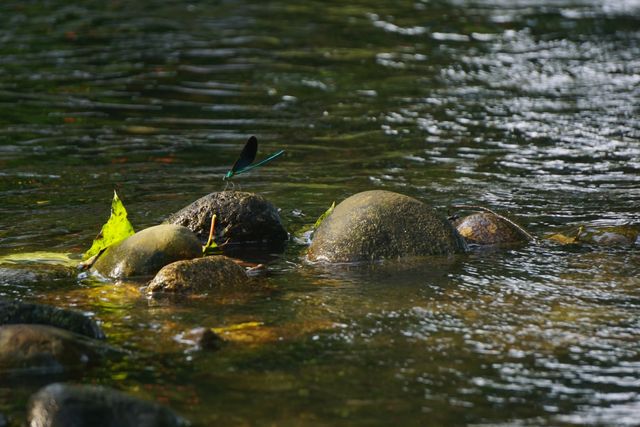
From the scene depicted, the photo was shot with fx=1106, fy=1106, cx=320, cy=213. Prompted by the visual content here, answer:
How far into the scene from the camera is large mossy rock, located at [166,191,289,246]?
281 inches

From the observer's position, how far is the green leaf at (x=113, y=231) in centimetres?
669

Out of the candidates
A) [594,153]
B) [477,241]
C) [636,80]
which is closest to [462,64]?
[636,80]

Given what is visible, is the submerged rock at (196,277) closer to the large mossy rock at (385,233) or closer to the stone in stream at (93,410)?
the large mossy rock at (385,233)

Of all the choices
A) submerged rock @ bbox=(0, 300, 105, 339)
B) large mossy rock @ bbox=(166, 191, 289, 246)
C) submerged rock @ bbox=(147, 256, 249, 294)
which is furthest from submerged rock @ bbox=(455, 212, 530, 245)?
submerged rock @ bbox=(0, 300, 105, 339)

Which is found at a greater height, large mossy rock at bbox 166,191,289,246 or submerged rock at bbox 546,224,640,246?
large mossy rock at bbox 166,191,289,246

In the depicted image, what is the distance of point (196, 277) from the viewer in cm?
603

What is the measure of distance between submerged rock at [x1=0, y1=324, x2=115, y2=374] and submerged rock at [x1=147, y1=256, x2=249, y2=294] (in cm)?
102

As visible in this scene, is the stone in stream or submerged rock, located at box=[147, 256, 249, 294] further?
submerged rock, located at box=[147, 256, 249, 294]

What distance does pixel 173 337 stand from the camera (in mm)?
5305

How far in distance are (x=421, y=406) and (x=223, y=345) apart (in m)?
1.12

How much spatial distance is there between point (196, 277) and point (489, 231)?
2059mm

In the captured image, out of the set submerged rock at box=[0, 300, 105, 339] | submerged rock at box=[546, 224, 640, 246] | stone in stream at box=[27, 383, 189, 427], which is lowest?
submerged rock at box=[546, 224, 640, 246]

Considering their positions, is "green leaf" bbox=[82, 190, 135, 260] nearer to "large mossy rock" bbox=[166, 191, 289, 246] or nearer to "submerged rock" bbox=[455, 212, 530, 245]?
"large mossy rock" bbox=[166, 191, 289, 246]

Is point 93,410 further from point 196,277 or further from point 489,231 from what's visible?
point 489,231
